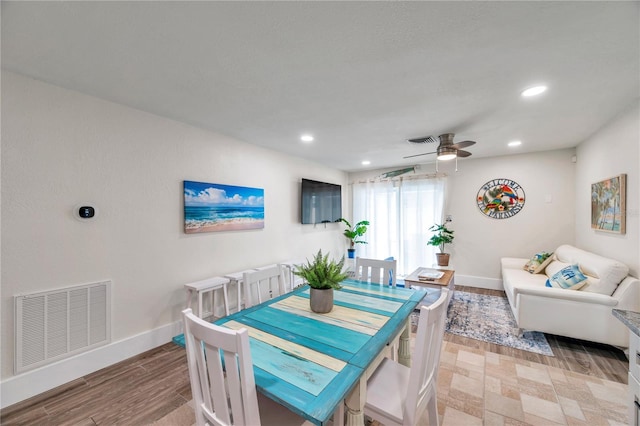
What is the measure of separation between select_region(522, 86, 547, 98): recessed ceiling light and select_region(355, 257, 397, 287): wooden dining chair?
72.4 inches

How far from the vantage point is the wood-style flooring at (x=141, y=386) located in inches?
67.9

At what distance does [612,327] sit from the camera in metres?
2.36

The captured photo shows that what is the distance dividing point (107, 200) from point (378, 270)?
2.63 meters

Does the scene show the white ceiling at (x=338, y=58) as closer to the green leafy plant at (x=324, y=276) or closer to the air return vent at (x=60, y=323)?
the green leafy plant at (x=324, y=276)

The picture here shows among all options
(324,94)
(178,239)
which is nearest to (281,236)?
(178,239)

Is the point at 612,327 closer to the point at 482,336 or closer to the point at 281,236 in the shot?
the point at 482,336

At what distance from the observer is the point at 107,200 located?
2.29 meters

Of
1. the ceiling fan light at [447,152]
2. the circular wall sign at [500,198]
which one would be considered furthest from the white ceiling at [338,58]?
the circular wall sign at [500,198]

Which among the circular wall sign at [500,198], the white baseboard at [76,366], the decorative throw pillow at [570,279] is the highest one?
the circular wall sign at [500,198]

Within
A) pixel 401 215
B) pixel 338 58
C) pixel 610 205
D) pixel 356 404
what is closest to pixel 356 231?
pixel 401 215

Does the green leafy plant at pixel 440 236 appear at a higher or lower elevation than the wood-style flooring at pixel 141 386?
higher

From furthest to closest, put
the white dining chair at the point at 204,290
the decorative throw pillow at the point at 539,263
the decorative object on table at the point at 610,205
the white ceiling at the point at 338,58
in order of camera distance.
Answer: the decorative throw pillow at the point at 539,263
the white dining chair at the point at 204,290
the decorative object on table at the point at 610,205
the white ceiling at the point at 338,58

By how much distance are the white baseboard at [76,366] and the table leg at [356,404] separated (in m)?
2.33

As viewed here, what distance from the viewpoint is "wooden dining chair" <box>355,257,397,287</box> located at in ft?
7.82
